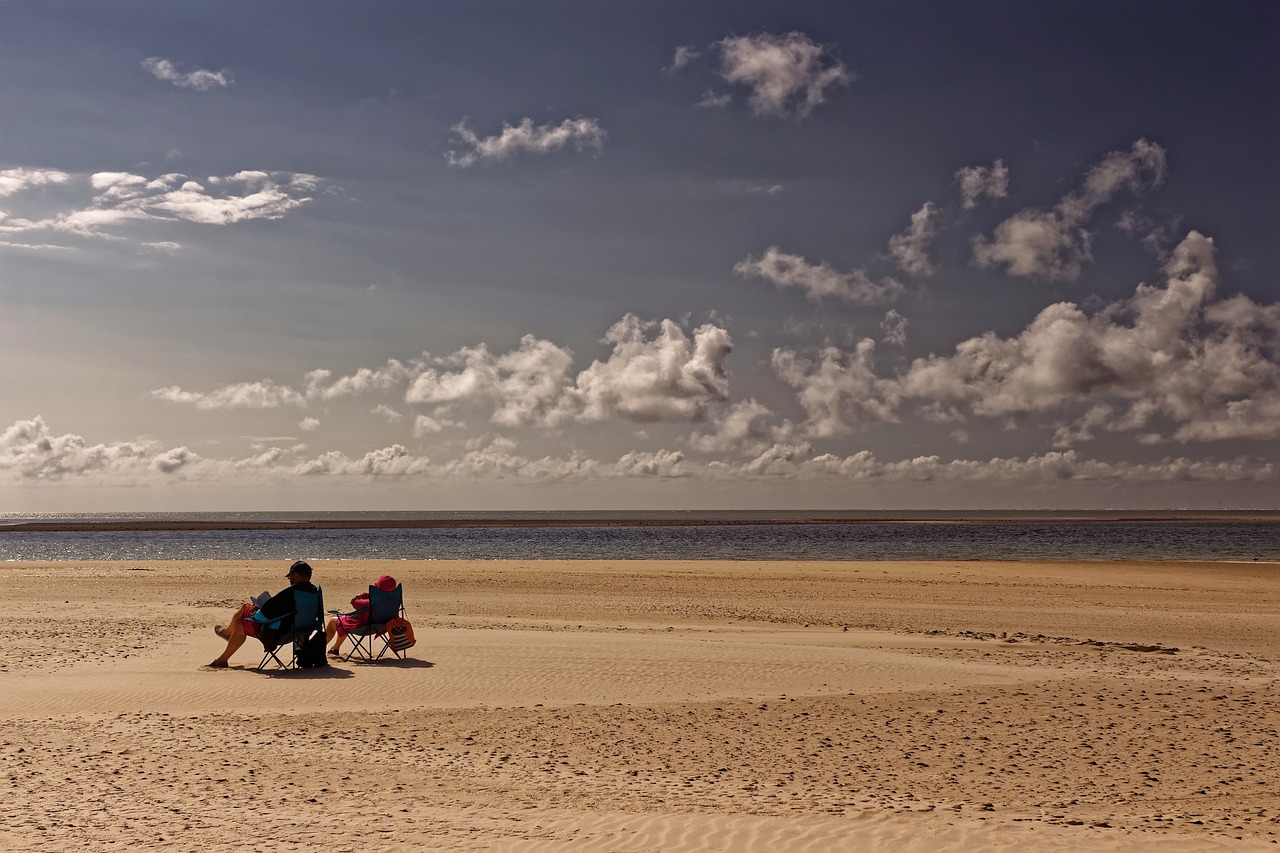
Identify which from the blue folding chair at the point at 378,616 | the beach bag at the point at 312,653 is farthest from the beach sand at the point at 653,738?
the blue folding chair at the point at 378,616

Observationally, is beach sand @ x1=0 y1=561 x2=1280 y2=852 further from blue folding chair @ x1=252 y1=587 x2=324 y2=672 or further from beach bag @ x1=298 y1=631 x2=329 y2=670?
blue folding chair @ x1=252 y1=587 x2=324 y2=672

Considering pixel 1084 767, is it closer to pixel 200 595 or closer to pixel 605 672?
→ pixel 605 672

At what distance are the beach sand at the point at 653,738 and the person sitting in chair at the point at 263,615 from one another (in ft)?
1.61

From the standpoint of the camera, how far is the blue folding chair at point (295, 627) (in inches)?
552

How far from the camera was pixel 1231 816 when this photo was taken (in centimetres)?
775

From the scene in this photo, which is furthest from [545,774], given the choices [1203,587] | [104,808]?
[1203,587]

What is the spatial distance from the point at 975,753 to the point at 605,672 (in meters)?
6.04

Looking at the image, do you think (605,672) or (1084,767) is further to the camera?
(605,672)

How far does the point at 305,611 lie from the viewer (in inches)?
556

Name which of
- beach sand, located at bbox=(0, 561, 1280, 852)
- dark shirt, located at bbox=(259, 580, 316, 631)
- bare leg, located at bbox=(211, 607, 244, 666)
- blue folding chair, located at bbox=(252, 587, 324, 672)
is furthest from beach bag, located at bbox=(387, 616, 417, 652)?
bare leg, located at bbox=(211, 607, 244, 666)

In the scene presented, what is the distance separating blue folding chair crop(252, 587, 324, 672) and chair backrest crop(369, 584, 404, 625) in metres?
0.93

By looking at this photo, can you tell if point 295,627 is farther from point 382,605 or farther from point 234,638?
point 382,605

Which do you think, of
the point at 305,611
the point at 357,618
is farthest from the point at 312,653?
the point at 357,618

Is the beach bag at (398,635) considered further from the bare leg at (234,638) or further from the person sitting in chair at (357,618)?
the bare leg at (234,638)
